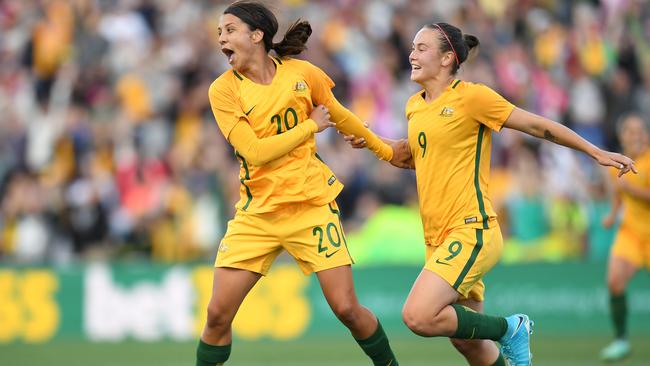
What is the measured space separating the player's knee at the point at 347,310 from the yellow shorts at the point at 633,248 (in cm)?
513

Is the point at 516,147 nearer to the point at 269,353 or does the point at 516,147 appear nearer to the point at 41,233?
the point at 269,353

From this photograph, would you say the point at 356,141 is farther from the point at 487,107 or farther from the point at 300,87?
the point at 487,107

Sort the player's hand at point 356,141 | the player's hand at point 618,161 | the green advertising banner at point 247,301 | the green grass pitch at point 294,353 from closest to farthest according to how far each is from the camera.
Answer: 1. the player's hand at point 618,161
2. the player's hand at point 356,141
3. the green grass pitch at point 294,353
4. the green advertising banner at point 247,301

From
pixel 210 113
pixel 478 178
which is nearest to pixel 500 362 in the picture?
pixel 478 178

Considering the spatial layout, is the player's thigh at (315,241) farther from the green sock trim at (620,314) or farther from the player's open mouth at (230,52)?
the green sock trim at (620,314)

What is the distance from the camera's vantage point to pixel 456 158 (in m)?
8.31

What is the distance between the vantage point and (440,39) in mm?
8383

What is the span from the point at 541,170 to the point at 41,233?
6662 millimetres

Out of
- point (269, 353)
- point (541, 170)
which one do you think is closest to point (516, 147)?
point (541, 170)

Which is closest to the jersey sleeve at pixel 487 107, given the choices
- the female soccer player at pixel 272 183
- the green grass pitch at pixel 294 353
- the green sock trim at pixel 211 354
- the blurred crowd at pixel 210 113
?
the female soccer player at pixel 272 183

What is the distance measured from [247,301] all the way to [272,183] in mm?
7026

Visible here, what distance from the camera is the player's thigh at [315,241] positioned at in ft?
27.5

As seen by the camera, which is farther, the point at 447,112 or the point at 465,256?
the point at 447,112

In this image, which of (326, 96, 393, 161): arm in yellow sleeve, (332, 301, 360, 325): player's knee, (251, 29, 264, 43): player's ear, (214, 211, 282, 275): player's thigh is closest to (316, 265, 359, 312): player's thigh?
(332, 301, 360, 325): player's knee
